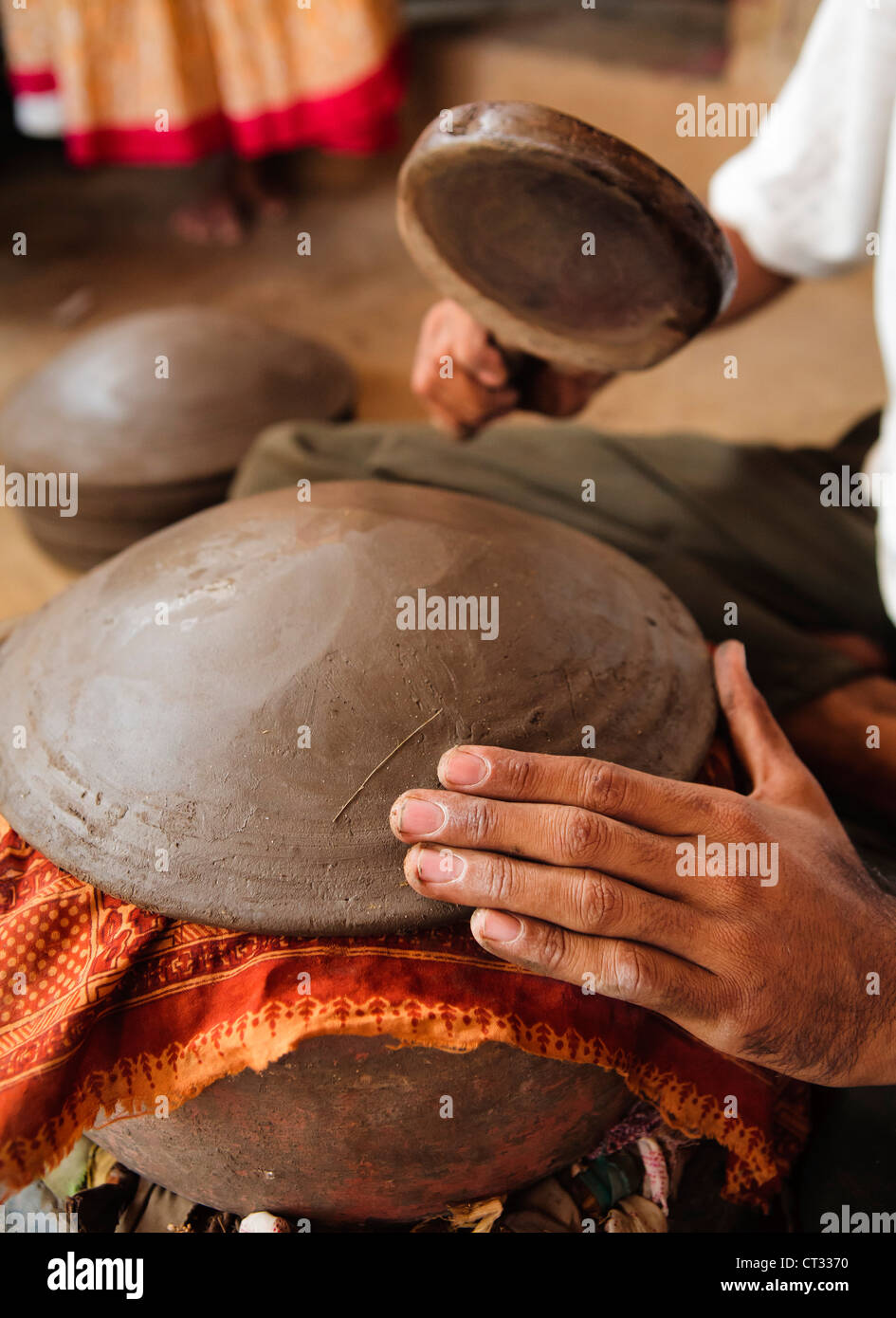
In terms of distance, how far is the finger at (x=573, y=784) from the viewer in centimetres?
79

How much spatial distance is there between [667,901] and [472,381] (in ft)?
2.61

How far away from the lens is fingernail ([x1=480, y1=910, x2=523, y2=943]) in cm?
77

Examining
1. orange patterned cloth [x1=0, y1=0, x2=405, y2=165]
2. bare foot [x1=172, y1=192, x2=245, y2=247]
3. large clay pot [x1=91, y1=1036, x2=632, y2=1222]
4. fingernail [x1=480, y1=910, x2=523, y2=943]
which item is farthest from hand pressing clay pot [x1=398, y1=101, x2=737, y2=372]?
bare foot [x1=172, y1=192, x2=245, y2=247]

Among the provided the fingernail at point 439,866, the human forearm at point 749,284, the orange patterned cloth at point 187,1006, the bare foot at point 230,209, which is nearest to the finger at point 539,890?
the fingernail at point 439,866

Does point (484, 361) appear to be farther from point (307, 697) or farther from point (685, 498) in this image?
point (307, 697)

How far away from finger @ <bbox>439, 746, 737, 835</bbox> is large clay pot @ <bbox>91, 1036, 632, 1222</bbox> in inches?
9.2

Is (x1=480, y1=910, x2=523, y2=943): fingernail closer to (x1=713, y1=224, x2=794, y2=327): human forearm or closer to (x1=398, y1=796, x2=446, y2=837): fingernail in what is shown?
(x1=398, y1=796, x2=446, y2=837): fingernail

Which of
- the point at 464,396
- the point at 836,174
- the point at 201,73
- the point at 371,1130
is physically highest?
the point at 201,73

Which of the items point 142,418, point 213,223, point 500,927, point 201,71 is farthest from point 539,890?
point 213,223

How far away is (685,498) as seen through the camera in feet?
4.75

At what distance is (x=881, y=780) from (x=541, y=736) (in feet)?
1.78

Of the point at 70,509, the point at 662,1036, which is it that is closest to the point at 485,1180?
the point at 662,1036

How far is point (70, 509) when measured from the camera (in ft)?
6.93

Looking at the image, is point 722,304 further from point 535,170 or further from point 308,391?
point 308,391
